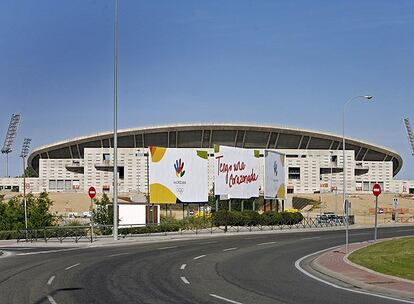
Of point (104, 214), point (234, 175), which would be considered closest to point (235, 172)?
point (234, 175)

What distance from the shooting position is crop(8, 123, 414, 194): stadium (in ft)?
480

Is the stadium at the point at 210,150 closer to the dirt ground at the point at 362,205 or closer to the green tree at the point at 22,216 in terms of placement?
the dirt ground at the point at 362,205

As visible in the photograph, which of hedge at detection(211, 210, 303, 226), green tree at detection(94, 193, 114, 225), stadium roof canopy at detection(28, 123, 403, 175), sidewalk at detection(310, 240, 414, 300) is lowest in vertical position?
hedge at detection(211, 210, 303, 226)

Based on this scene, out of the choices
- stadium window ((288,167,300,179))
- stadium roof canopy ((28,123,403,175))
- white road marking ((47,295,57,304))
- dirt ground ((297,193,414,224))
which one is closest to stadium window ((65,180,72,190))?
stadium roof canopy ((28,123,403,175))

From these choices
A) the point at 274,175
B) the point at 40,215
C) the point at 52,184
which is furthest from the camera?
the point at 52,184

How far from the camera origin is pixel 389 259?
23828 mm

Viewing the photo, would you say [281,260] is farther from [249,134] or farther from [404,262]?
[249,134]

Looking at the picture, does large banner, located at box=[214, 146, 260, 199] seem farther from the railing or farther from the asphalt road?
the asphalt road

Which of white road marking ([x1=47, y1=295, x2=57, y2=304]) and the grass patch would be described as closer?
white road marking ([x1=47, y1=295, x2=57, y2=304])

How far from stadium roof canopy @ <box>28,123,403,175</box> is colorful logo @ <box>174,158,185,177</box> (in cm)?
8780

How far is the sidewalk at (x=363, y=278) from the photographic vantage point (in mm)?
15633

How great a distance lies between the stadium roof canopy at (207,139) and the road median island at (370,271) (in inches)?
4868

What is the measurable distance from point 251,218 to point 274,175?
446 inches

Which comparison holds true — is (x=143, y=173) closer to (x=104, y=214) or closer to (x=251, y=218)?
(x=251, y=218)
